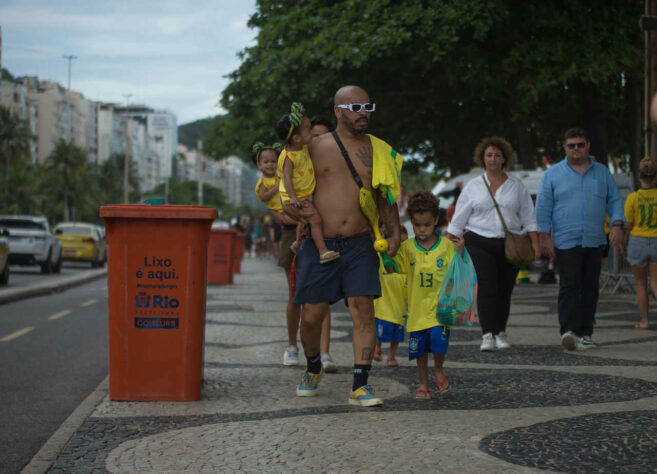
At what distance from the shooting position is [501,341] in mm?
8398

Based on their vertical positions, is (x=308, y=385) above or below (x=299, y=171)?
below

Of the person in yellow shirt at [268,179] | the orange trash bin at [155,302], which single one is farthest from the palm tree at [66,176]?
the orange trash bin at [155,302]

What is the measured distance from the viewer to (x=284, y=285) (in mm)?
20453

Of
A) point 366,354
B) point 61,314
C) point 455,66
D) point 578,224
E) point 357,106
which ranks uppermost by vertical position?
point 455,66

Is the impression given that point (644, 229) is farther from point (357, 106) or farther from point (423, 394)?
point (357, 106)

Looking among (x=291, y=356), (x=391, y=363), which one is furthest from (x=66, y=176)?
(x=391, y=363)

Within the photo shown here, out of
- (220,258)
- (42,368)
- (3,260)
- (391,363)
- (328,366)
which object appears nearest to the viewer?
(328,366)

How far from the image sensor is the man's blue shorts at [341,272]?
18.5 ft

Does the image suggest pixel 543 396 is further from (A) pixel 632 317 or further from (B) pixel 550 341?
(A) pixel 632 317

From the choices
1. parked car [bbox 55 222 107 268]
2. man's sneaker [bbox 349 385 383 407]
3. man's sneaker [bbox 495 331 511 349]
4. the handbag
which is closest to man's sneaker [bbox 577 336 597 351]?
man's sneaker [bbox 495 331 511 349]

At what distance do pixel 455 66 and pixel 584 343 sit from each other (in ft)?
40.1

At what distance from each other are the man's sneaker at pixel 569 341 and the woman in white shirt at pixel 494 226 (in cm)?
48

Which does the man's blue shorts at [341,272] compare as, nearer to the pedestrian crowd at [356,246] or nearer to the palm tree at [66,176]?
the pedestrian crowd at [356,246]

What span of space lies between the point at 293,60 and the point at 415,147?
7.67 meters
